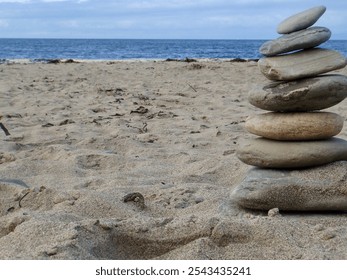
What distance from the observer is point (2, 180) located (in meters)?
4.55

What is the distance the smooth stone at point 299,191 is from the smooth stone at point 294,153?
81 mm

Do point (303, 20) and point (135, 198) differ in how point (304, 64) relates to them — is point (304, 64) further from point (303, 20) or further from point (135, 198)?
point (135, 198)

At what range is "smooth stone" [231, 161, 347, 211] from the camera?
377 centimetres

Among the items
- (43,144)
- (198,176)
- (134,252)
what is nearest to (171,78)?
(43,144)

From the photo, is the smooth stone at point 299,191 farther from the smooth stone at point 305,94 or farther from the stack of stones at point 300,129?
the smooth stone at point 305,94

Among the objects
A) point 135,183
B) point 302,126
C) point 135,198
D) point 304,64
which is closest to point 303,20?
point 304,64

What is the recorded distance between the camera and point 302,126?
151 inches

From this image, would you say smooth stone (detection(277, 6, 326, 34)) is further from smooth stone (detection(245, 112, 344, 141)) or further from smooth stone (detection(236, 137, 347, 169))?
smooth stone (detection(236, 137, 347, 169))

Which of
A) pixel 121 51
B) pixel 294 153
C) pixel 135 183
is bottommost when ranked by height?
pixel 121 51

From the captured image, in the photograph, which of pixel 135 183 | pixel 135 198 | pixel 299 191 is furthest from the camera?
pixel 135 183

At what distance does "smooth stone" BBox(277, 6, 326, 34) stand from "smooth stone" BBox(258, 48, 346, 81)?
0.18 m

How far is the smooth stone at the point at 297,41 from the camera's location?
12.5ft

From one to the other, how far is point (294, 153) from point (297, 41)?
0.77m
